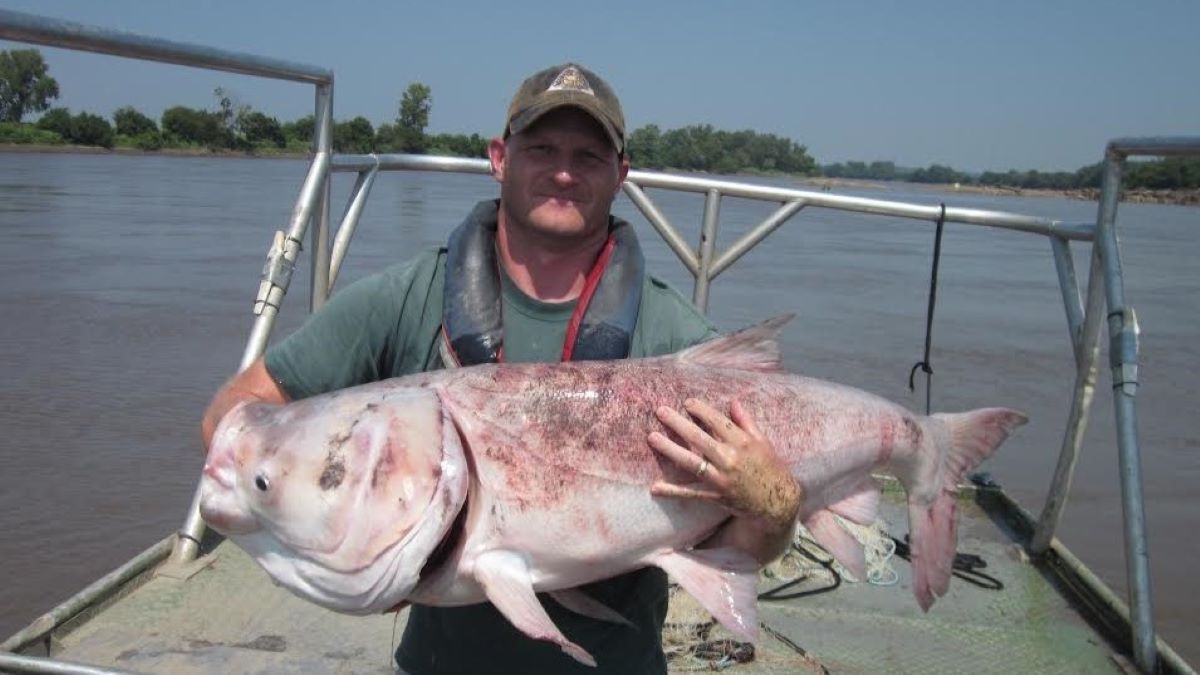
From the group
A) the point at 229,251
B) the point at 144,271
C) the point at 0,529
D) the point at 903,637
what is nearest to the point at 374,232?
the point at 229,251

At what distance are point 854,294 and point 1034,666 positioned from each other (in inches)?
622

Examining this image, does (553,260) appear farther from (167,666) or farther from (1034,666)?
(1034,666)

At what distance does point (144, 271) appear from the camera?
58.0 ft

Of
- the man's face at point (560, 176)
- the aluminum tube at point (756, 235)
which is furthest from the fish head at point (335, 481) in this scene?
the aluminum tube at point (756, 235)

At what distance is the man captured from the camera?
248 centimetres

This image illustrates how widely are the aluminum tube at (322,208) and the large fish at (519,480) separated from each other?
176 centimetres

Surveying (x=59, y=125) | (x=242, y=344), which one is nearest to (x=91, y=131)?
(x=59, y=125)

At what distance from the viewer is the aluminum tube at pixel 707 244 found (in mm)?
5199

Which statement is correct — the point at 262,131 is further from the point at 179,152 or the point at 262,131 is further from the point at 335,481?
the point at 335,481

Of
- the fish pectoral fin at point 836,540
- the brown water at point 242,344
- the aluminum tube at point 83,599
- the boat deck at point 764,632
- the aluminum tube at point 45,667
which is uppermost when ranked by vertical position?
the fish pectoral fin at point 836,540

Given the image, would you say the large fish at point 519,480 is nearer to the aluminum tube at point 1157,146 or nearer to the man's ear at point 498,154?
the man's ear at point 498,154

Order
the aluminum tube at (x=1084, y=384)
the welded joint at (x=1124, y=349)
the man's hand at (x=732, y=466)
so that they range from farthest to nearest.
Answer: the aluminum tube at (x=1084, y=384) → the welded joint at (x=1124, y=349) → the man's hand at (x=732, y=466)

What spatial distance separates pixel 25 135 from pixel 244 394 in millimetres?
91420

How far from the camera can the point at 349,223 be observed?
4.73 metres
